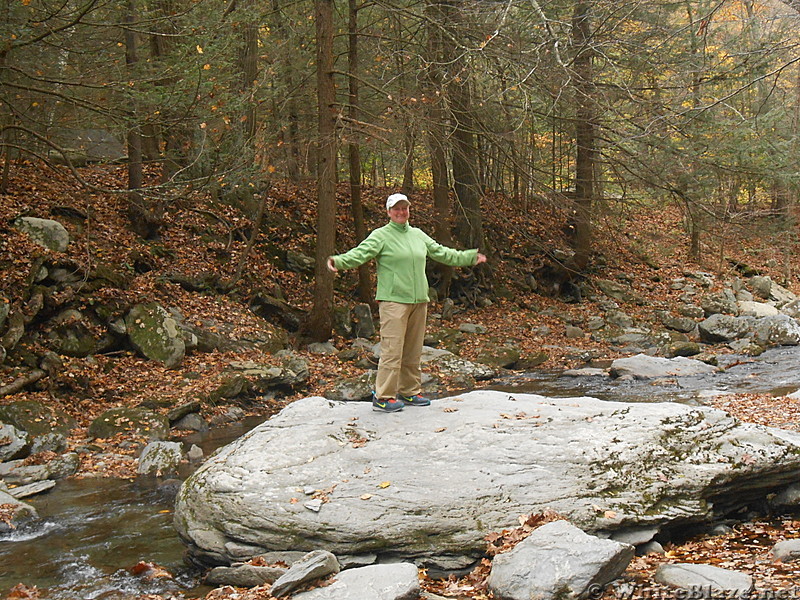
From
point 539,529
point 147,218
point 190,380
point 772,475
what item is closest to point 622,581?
point 539,529

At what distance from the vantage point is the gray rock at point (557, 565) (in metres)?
3.79

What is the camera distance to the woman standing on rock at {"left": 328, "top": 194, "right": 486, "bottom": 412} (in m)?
6.10

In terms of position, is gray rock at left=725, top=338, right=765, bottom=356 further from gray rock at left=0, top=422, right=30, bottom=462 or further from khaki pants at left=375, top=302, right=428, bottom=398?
gray rock at left=0, top=422, right=30, bottom=462

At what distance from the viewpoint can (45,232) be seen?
456 inches

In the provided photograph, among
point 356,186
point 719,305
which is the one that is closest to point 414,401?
point 356,186

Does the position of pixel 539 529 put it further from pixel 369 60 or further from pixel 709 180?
pixel 709 180

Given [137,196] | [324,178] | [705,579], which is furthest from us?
[137,196]

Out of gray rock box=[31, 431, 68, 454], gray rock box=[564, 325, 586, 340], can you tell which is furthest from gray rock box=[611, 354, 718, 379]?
gray rock box=[31, 431, 68, 454]

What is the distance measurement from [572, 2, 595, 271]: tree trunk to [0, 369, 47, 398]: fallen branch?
8633mm

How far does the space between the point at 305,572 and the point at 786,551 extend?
2.87 metres

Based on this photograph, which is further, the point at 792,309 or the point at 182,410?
the point at 792,309

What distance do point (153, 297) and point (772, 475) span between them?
406 inches

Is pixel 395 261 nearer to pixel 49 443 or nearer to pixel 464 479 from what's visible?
pixel 464 479

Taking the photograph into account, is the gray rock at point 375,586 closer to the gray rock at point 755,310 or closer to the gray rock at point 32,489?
the gray rock at point 32,489
